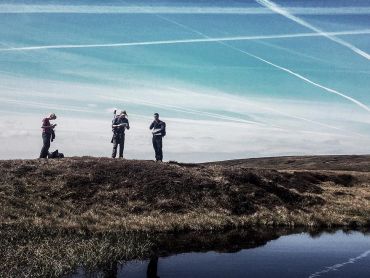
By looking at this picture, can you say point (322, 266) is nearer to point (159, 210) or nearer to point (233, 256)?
point (233, 256)

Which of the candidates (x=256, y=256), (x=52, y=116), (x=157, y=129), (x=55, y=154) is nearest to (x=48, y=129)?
(x=52, y=116)

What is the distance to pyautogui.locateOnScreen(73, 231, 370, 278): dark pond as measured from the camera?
760 inches

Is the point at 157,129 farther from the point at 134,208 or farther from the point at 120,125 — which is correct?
the point at 134,208

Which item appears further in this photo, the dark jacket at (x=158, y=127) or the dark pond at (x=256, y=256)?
the dark jacket at (x=158, y=127)

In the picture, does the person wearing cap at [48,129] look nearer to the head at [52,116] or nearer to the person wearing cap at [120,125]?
the head at [52,116]

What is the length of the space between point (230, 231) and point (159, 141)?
13.2m

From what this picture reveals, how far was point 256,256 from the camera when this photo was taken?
23047 millimetres

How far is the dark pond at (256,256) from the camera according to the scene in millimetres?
19297

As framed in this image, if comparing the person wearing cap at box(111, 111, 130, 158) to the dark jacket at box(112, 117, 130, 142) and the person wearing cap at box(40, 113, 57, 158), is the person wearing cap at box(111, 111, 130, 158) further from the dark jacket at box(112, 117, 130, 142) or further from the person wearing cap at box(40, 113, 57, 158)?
the person wearing cap at box(40, 113, 57, 158)

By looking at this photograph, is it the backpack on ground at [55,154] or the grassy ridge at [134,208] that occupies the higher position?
the backpack on ground at [55,154]

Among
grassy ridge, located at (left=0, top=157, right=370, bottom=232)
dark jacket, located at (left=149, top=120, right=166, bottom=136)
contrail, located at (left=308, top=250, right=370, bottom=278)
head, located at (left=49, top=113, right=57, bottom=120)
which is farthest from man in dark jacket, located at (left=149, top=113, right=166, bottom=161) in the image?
contrail, located at (left=308, top=250, right=370, bottom=278)

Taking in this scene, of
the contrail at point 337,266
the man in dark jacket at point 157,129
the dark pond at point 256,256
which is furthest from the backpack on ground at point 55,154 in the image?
the contrail at point 337,266

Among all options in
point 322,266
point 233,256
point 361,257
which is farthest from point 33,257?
point 361,257

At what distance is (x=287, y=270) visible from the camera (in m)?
20.0
